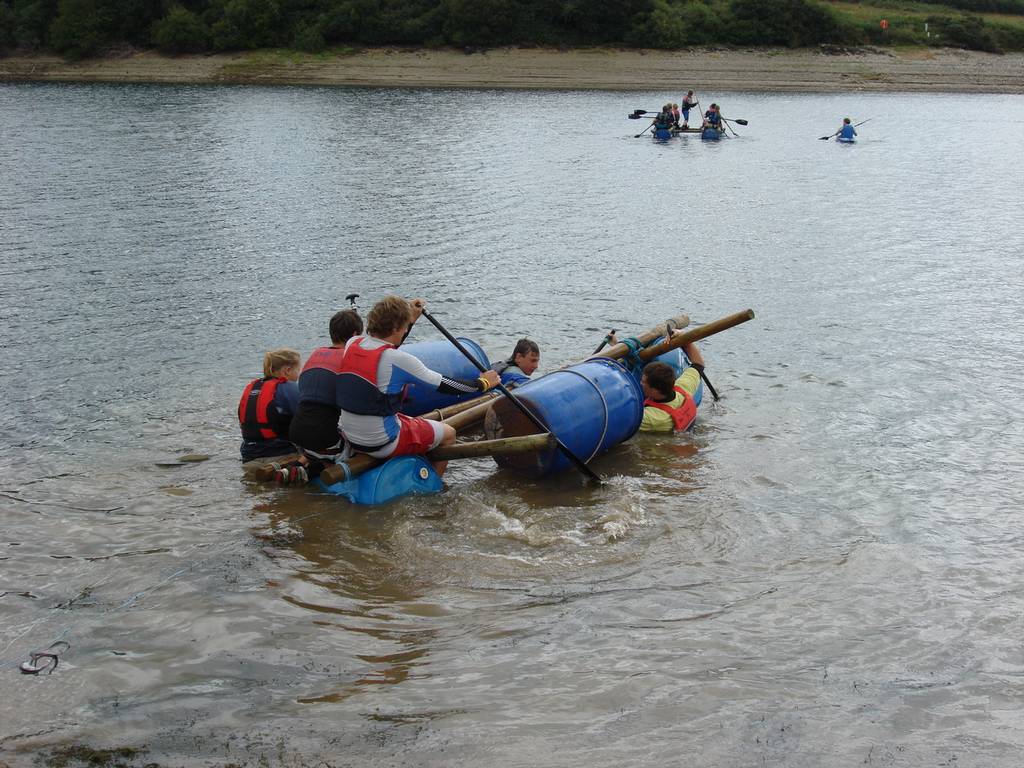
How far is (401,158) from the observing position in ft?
110

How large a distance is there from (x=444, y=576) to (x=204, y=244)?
15.5 metres

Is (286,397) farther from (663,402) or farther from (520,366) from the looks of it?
(663,402)

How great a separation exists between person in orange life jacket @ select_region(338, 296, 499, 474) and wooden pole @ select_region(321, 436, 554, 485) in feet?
0.42

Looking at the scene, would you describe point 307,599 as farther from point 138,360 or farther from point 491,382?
point 138,360

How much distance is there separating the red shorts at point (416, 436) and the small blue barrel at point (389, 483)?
0.26ft

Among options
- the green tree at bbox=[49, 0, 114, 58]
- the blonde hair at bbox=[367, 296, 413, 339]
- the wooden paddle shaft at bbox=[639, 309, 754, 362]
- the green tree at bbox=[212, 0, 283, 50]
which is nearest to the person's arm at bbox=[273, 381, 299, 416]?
the blonde hair at bbox=[367, 296, 413, 339]

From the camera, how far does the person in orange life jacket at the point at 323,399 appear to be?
9.12 metres

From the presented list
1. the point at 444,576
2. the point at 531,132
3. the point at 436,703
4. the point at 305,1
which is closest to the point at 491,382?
the point at 444,576

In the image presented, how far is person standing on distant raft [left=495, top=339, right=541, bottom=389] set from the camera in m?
11.5

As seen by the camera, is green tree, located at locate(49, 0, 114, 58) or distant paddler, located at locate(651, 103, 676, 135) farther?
green tree, located at locate(49, 0, 114, 58)

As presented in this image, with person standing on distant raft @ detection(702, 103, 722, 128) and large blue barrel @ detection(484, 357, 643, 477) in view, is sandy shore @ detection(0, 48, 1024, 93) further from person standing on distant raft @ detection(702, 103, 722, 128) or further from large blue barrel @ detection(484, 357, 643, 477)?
large blue barrel @ detection(484, 357, 643, 477)

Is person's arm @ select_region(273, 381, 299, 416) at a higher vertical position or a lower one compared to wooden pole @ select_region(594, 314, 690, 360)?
lower

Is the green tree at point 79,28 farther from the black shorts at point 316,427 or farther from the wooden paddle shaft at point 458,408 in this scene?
the black shorts at point 316,427

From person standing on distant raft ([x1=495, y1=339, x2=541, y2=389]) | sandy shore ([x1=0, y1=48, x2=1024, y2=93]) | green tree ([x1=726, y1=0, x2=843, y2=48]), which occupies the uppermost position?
green tree ([x1=726, y1=0, x2=843, y2=48])
